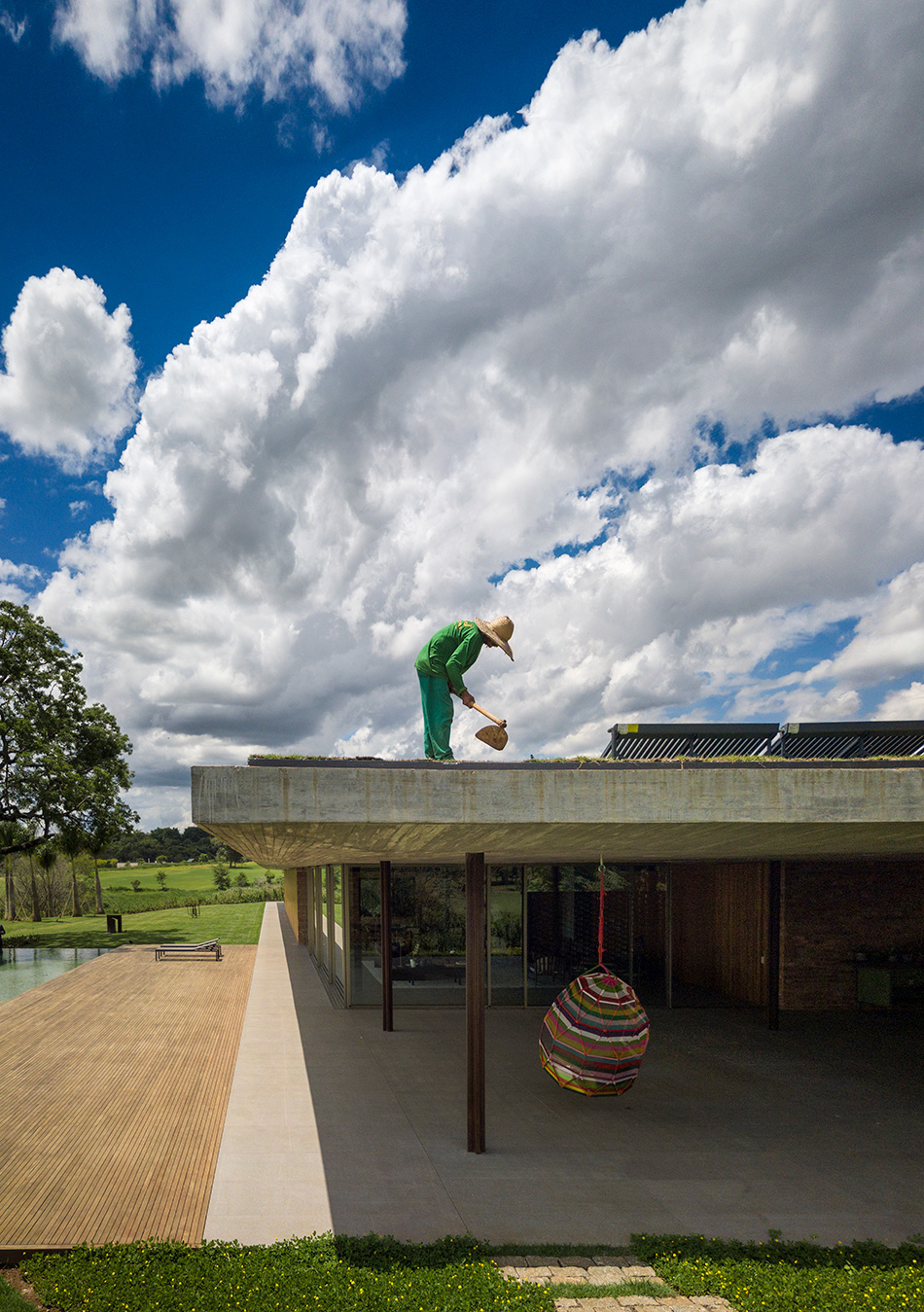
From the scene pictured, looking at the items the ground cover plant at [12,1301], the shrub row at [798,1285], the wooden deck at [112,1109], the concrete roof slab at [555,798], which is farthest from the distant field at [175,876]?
the concrete roof slab at [555,798]

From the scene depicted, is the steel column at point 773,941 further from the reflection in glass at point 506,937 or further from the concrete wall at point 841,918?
the reflection in glass at point 506,937

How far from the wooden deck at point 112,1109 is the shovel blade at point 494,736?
421 centimetres

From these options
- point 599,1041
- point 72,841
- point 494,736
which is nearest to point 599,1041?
point 599,1041

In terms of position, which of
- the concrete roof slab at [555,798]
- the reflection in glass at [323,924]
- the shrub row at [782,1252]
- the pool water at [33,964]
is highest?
the concrete roof slab at [555,798]

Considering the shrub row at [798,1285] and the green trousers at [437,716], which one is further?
the green trousers at [437,716]

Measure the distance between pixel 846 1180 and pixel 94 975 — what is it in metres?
17.0

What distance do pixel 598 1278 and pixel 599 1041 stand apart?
2.12 m

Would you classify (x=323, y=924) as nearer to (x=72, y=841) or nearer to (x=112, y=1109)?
(x=112, y=1109)

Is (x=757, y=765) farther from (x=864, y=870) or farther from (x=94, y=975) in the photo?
(x=94, y=975)

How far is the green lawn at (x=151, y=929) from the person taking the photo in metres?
25.6

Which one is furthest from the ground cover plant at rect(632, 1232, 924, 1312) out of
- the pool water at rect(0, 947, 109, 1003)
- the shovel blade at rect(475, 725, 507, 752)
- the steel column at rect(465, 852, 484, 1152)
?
the pool water at rect(0, 947, 109, 1003)

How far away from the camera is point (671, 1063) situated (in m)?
10.2

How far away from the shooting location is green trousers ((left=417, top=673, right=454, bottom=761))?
666 centimetres

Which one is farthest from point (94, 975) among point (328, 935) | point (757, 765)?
point (757, 765)
